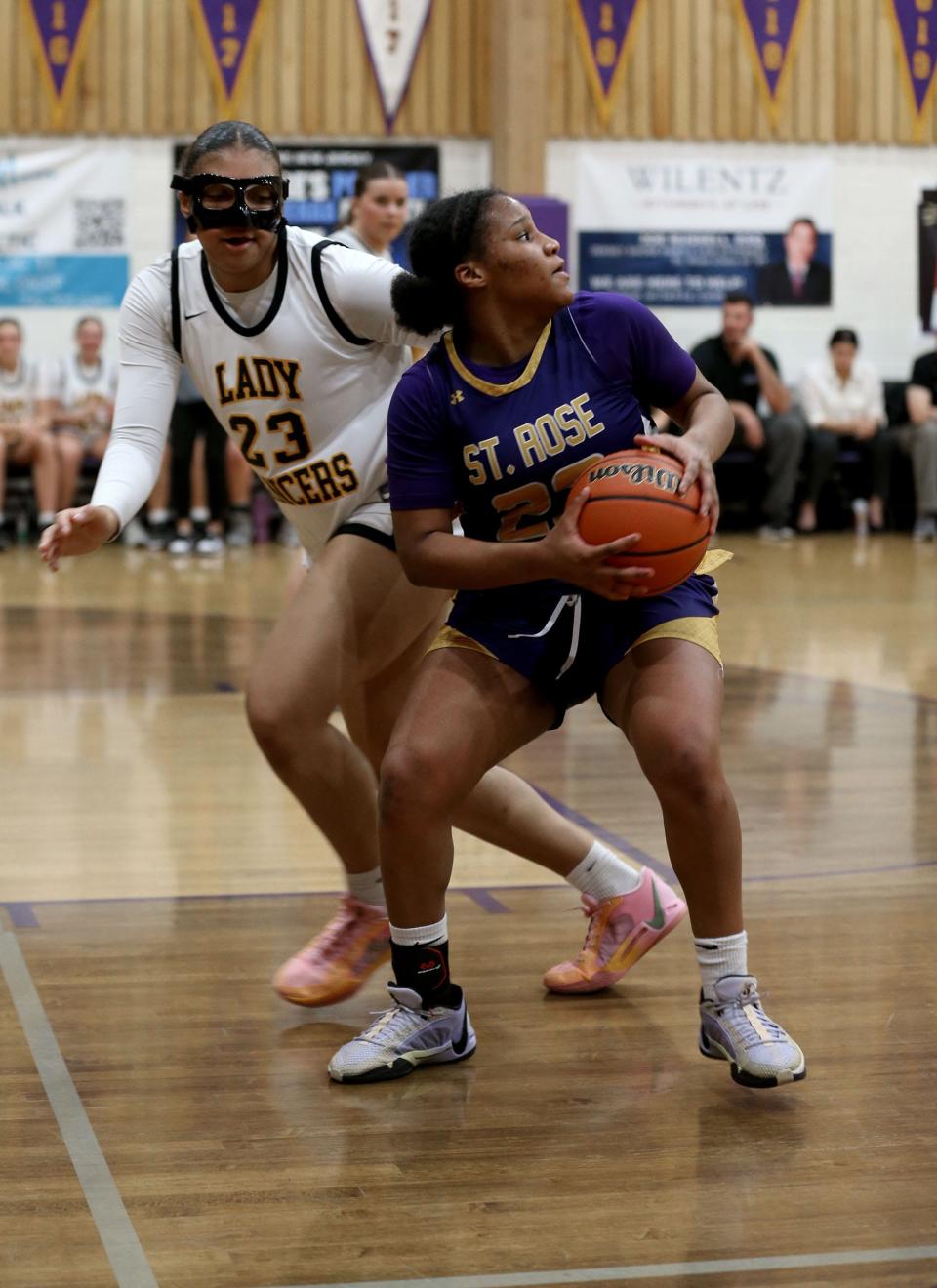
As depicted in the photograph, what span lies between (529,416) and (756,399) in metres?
10.2

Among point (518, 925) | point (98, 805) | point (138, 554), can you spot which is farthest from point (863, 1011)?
point (138, 554)

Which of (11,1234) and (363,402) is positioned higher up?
(363,402)

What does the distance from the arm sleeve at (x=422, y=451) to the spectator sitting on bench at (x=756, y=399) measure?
31.8ft

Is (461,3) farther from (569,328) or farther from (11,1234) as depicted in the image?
(11,1234)

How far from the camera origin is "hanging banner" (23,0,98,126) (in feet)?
43.3

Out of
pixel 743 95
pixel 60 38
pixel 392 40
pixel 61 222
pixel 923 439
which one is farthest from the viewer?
pixel 743 95

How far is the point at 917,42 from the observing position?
46.1ft

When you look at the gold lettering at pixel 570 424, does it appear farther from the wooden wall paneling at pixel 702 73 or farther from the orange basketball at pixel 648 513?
the wooden wall paneling at pixel 702 73

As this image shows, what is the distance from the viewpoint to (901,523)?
1366 centimetres

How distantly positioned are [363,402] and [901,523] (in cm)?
1086

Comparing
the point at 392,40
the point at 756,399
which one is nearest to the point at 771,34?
the point at 392,40

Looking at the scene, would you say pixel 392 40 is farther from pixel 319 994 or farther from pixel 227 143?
pixel 319 994

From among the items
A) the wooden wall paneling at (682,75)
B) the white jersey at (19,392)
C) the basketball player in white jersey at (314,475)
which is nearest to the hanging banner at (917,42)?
the wooden wall paneling at (682,75)

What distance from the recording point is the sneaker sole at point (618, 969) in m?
3.34
